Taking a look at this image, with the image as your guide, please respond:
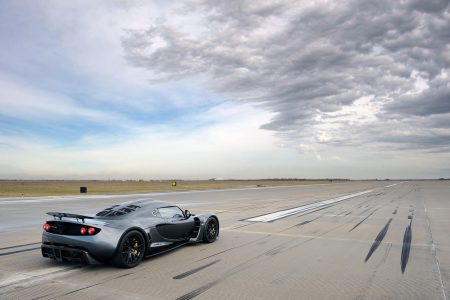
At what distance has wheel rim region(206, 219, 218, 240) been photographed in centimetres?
959

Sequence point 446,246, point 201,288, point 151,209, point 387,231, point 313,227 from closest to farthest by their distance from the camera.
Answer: point 201,288 → point 151,209 → point 446,246 → point 387,231 → point 313,227

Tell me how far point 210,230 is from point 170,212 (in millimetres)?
1644

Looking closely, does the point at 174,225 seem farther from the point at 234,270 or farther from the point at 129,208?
the point at 234,270

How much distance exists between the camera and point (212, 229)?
9.79 m

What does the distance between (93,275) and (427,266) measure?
243 inches

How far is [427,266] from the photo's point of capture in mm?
7383

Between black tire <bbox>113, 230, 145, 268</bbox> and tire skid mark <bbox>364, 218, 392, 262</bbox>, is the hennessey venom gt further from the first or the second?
tire skid mark <bbox>364, 218, 392, 262</bbox>

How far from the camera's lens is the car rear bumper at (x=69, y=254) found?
21.2 ft

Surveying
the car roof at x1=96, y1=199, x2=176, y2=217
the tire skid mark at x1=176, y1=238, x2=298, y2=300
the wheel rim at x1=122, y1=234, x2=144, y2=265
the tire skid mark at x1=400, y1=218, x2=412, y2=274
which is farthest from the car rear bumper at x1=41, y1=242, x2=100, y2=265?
the tire skid mark at x1=400, y1=218, x2=412, y2=274

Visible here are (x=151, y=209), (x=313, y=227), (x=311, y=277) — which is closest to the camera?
(x=311, y=277)

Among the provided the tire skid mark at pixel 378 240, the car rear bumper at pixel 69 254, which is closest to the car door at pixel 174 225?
the car rear bumper at pixel 69 254

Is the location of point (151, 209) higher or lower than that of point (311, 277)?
higher

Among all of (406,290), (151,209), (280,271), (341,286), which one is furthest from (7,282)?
(406,290)

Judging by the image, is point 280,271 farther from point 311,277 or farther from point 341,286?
point 341,286
